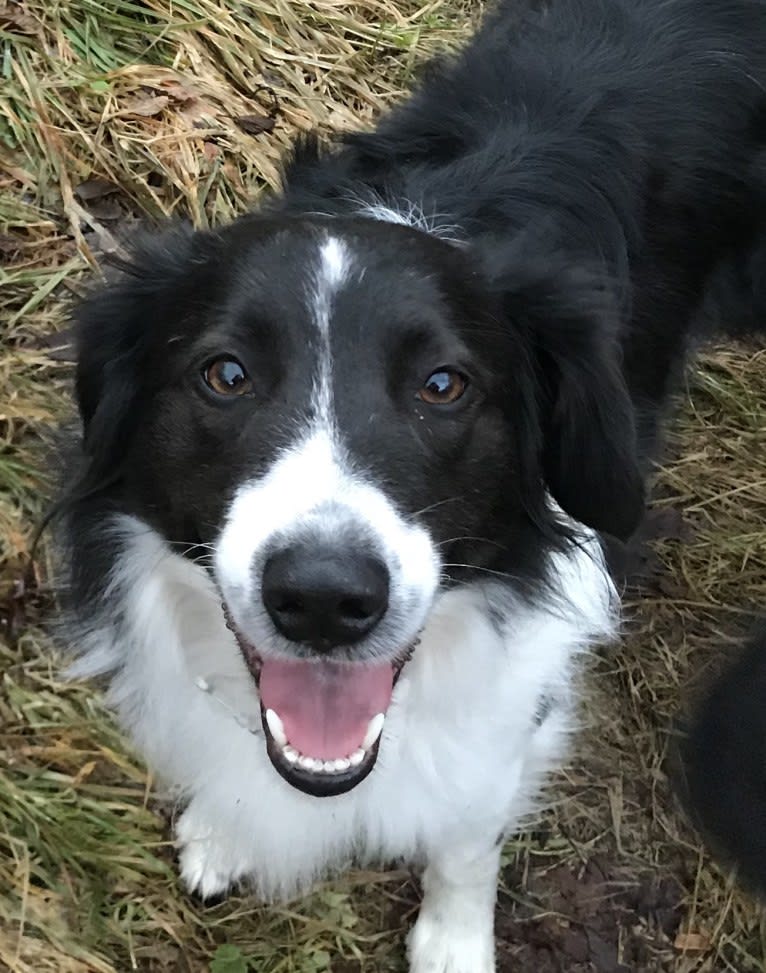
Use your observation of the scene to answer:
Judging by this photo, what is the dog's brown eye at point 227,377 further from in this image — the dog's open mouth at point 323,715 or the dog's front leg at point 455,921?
the dog's front leg at point 455,921

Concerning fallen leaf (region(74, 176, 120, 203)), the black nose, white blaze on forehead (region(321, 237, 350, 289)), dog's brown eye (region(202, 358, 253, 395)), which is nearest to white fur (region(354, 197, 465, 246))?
white blaze on forehead (region(321, 237, 350, 289))

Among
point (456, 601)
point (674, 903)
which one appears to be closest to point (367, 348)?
point (456, 601)

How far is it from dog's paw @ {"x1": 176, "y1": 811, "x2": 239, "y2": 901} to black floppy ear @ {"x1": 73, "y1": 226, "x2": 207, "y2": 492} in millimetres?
1307

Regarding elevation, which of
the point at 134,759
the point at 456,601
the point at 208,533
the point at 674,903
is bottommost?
the point at 674,903

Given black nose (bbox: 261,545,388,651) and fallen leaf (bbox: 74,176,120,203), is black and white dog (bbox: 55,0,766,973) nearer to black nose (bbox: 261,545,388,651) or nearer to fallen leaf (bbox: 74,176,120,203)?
black nose (bbox: 261,545,388,651)

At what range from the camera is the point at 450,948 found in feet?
10.5

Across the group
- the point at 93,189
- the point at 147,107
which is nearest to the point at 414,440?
the point at 93,189

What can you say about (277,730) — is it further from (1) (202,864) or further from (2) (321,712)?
(1) (202,864)

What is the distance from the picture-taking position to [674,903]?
3547 millimetres

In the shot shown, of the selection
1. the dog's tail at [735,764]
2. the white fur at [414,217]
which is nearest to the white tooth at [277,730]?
the dog's tail at [735,764]

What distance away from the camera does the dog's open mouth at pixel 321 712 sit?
2250mm

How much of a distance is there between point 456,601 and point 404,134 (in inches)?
53.9

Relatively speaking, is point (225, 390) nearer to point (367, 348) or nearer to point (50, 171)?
point (367, 348)

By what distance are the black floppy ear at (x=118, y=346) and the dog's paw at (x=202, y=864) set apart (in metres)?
1.31
